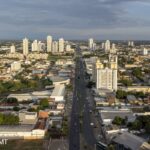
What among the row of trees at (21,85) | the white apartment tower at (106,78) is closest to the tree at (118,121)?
the white apartment tower at (106,78)

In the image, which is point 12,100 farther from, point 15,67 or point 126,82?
point 15,67

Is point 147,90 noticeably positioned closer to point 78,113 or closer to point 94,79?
point 94,79

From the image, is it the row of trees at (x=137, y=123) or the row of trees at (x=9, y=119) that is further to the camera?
the row of trees at (x=9, y=119)

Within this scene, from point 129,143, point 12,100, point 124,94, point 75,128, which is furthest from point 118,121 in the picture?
point 12,100

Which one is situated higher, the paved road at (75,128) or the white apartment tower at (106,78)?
the white apartment tower at (106,78)

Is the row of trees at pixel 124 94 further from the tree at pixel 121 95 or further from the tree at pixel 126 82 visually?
the tree at pixel 126 82

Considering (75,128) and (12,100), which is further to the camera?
(12,100)

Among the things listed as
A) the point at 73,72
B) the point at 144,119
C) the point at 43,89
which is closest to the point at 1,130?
the point at 144,119

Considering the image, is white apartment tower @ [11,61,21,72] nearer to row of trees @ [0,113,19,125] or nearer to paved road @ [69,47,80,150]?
paved road @ [69,47,80,150]

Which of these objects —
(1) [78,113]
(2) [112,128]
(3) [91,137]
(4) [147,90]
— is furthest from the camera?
(4) [147,90]

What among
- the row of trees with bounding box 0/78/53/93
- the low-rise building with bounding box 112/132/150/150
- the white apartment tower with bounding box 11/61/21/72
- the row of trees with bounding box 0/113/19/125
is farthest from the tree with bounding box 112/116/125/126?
the white apartment tower with bounding box 11/61/21/72

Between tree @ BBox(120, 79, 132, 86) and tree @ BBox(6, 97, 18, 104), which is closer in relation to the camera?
tree @ BBox(6, 97, 18, 104)
